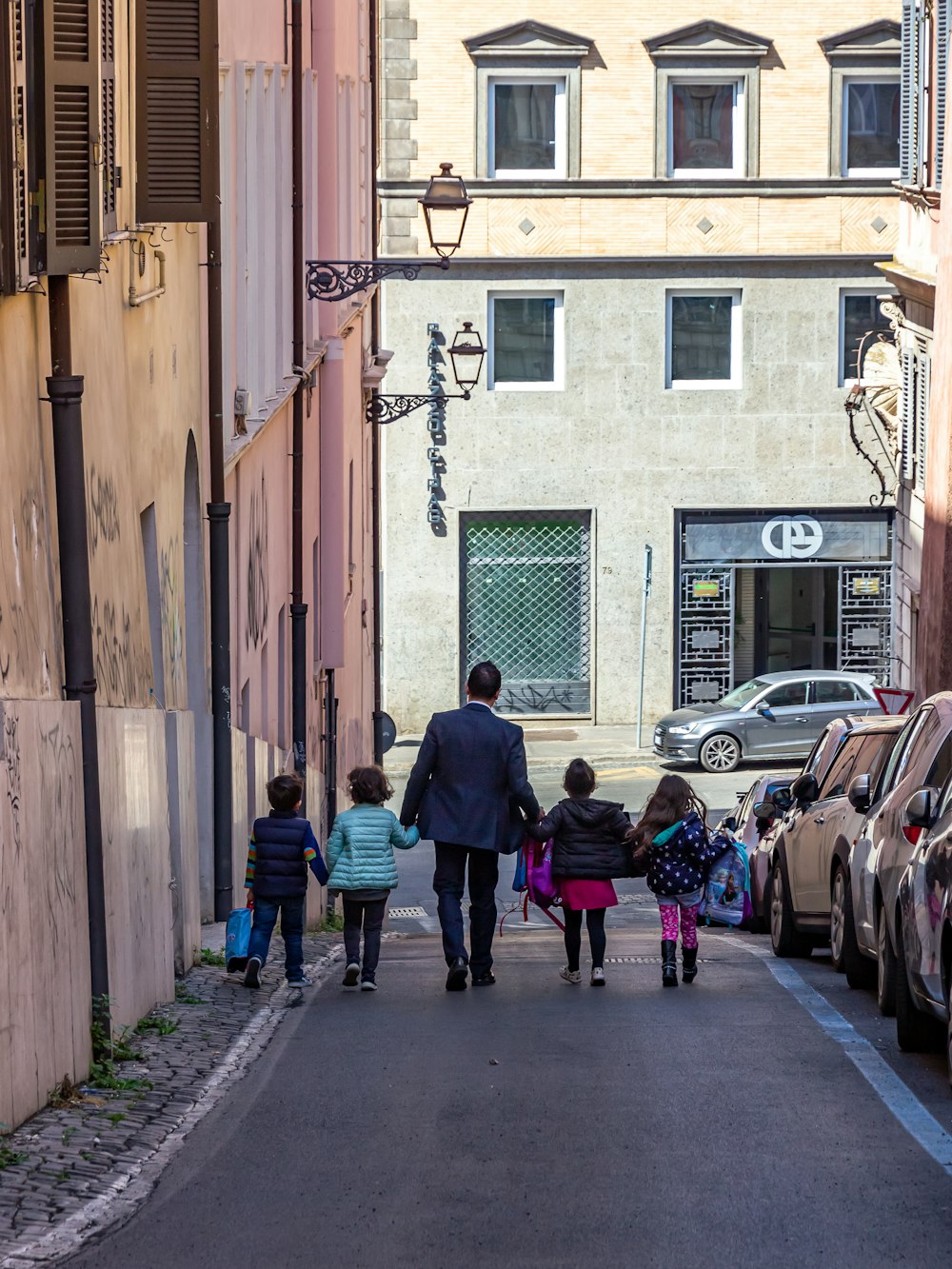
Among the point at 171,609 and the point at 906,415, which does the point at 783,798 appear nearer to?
the point at 171,609

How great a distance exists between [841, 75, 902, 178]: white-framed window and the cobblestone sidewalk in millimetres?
29804

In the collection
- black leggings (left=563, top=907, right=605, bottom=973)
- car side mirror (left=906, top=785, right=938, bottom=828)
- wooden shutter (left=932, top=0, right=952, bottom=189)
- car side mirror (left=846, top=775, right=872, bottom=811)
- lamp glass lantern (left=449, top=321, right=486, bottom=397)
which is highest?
wooden shutter (left=932, top=0, right=952, bottom=189)

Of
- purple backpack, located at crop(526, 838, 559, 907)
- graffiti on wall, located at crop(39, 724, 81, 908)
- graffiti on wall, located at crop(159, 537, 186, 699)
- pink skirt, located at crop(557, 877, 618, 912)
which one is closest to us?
graffiti on wall, located at crop(39, 724, 81, 908)

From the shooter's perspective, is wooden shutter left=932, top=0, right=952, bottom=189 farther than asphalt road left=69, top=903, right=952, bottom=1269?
Yes

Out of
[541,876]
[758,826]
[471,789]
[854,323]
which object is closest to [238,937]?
[471,789]

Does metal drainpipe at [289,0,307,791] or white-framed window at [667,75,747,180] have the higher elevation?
white-framed window at [667,75,747,180]

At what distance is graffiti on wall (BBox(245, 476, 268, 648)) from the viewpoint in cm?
1762

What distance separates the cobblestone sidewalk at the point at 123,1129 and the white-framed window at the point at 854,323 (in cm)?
2880

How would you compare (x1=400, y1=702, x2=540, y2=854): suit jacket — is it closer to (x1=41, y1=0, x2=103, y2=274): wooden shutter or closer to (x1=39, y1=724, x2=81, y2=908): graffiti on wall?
(x1=39, y1=724, x2=81, y2=908): graffiti on wall

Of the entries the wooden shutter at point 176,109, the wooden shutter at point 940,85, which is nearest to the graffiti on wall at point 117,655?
the wooden shutter at point 176,109

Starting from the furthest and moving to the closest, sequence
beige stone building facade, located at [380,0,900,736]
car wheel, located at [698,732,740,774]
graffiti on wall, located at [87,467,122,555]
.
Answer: beige stone building facade, located at [380,0,900,736] → car wheel, located at [698,732,740,774] → graffiti on wall, located at [87,467,122,555]

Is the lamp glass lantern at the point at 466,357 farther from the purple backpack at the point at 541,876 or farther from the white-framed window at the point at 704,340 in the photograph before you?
the purple backpack at the point at 541,876

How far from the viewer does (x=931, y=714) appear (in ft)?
36.1

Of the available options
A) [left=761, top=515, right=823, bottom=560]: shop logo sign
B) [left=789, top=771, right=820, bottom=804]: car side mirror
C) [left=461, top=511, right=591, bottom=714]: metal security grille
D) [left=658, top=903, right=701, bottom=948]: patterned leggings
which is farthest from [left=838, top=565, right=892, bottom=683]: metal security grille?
[left=658, top=903, right=701, bottom=948]: patterned leggings
